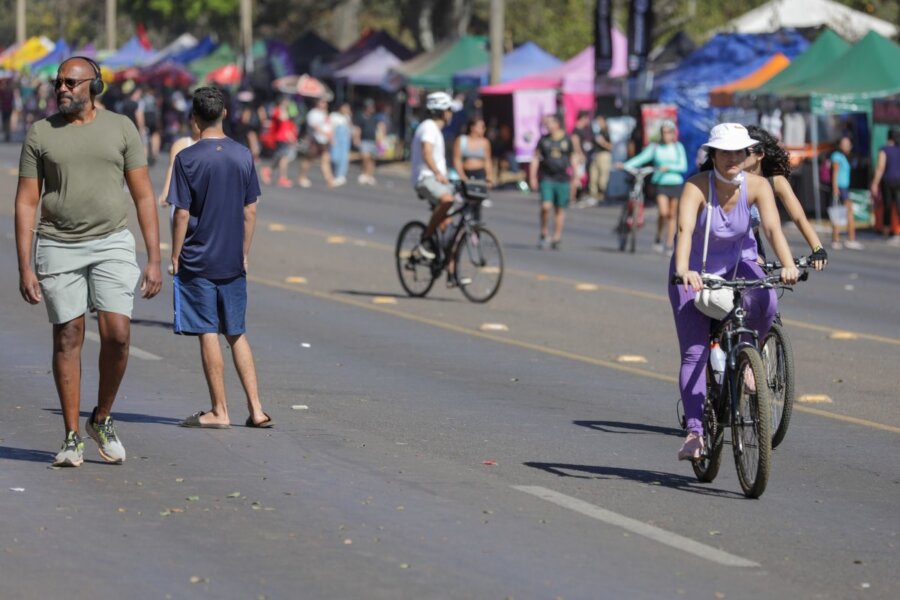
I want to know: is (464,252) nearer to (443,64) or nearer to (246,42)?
(443,64)

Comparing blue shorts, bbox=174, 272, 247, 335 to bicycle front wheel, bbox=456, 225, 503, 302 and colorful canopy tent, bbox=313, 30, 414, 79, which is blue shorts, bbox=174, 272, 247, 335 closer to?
bicycle front wheel, bbox=456, 225, 503, 302

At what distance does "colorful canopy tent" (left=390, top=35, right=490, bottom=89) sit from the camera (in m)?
44.3

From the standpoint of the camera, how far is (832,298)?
1884cm

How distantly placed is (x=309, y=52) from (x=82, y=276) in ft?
159

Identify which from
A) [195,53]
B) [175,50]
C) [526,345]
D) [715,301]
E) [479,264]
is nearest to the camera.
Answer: [715,301]

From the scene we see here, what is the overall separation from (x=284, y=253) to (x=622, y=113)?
16.8 meters

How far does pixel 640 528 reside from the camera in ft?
23.6

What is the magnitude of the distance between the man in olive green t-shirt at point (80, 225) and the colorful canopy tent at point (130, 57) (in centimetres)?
6284

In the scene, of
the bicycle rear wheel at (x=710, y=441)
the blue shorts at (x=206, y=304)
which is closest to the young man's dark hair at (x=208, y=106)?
the blue shorts at (x=206, y=304)

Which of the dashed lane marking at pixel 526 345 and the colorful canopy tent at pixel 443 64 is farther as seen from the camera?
the colorful canopy tent at pixel 443 64

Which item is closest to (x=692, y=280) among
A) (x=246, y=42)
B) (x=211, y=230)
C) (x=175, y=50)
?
(x=211, y=230)

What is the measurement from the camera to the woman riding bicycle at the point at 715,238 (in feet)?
26.5

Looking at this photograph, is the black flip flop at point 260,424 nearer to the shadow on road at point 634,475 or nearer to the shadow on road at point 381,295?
the shadow on road at point 634,475

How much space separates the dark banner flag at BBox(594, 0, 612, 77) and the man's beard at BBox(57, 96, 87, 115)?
1166 inches
